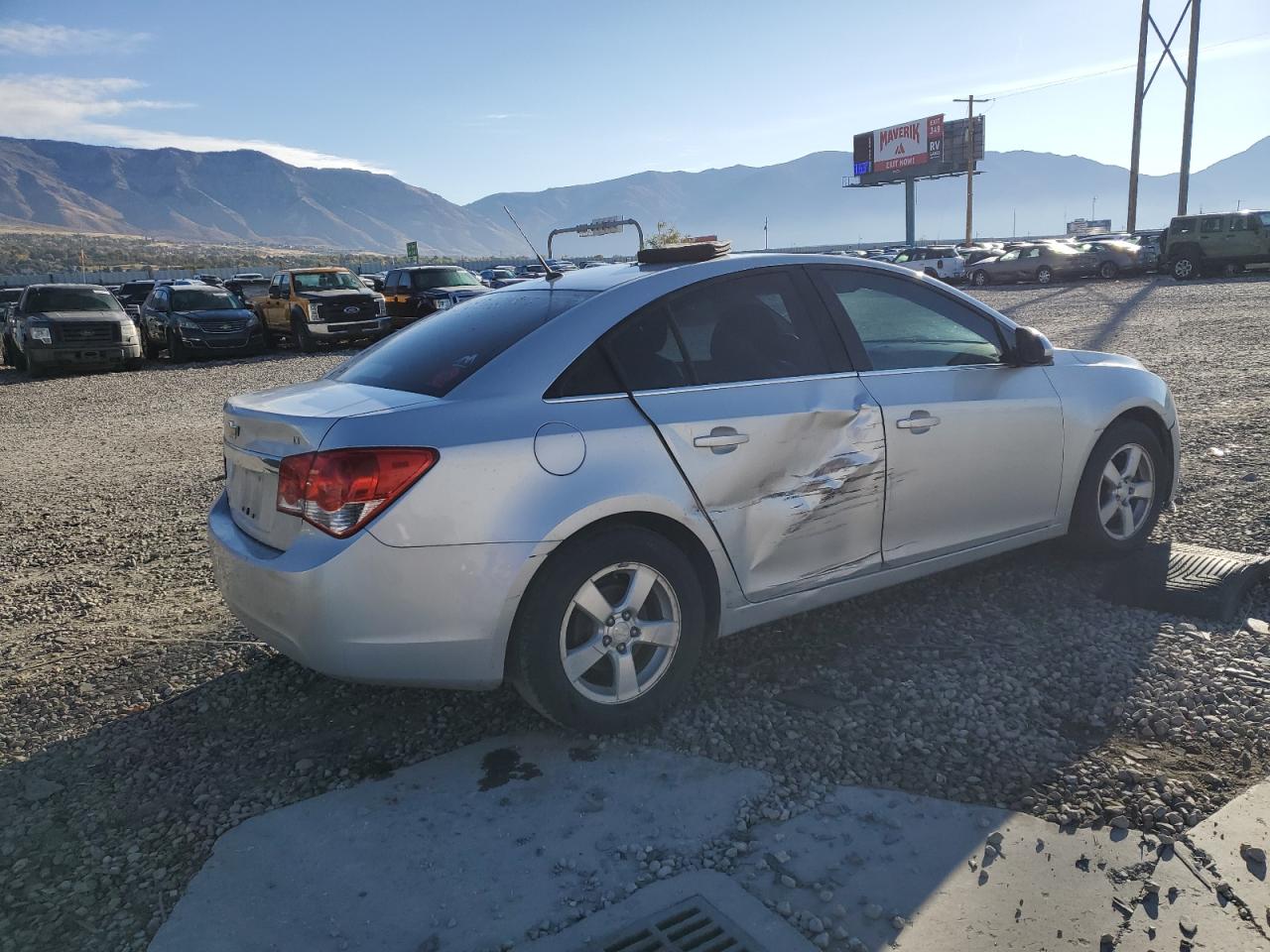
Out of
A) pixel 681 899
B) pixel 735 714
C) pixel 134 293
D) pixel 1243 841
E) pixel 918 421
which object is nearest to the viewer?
pixel 681 899

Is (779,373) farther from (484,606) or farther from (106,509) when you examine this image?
(106,509)

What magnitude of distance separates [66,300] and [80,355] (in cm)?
→ 145

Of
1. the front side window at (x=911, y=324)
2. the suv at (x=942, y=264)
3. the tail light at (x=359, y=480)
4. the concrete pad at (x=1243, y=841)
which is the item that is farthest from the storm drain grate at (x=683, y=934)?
the suv at (x=942, y=264)

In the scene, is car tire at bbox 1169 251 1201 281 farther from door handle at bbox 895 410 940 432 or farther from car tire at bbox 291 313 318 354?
door handle at bbox 895 410 940 432

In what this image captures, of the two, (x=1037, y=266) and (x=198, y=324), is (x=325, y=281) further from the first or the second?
(x=1037, y=266)

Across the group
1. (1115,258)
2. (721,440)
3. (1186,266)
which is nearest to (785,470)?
(721,440)

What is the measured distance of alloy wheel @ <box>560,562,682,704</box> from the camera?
3162 mm

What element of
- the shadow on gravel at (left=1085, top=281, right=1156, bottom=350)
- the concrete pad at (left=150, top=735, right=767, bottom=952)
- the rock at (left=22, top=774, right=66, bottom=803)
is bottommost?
the rock at (left=22, top=774, right=66, bottom=803)

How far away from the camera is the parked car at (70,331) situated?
58.5 ft

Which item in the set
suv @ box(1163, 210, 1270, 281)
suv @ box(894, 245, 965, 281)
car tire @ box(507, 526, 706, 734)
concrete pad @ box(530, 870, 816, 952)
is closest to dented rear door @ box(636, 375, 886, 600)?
car tire @ box(507, 526, 706, 734)

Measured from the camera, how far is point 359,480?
2.91m

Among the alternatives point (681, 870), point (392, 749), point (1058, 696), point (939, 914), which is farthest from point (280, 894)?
point (1058, 696)

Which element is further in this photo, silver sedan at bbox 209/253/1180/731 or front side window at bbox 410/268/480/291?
front side window at bbox 410/268/480/291

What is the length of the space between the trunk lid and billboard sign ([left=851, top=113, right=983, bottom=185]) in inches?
3500
